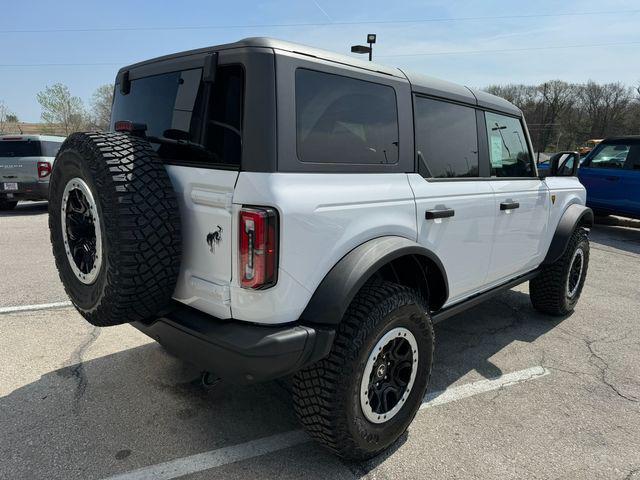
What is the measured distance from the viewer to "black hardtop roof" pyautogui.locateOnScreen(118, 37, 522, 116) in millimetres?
2035

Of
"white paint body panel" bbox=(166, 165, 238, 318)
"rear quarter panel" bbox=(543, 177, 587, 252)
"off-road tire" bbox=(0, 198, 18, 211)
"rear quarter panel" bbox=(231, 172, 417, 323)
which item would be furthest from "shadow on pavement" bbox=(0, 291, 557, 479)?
"off-road tire" bbox=(0, 198, 18, 211)

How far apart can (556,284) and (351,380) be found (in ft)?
10.1

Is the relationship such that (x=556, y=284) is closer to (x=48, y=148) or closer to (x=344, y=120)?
(x=344, y=120)

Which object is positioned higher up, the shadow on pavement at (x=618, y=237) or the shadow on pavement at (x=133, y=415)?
the shadow on pavement at (x=618, y=237)

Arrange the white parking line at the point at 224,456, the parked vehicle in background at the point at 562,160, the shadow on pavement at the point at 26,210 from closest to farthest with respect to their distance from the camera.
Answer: the white parking line at the point at 224,456
the parked vehicle in background at the point at 562,160
the shadow on pavement at the point at 26,210

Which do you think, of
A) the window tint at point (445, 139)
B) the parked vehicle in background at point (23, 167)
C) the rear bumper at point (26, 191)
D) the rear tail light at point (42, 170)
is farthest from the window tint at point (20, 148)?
the window tint at point (445, 139)

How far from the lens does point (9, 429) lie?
8.45 ft

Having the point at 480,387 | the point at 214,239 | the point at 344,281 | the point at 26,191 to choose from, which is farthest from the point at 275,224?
the point at 26,191

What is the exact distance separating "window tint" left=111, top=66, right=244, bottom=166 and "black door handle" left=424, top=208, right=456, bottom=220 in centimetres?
121

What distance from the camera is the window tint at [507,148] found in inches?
138

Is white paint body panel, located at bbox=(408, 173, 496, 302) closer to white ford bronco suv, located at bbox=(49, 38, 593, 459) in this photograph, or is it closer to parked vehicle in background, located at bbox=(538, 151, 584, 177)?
white ford bronco suv, located at bbox=(49, 38, 593, 459)

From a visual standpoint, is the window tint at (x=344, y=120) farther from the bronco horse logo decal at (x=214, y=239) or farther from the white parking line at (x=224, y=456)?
the white parking line at (x=224, y=456)

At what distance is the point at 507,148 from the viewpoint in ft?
12.2

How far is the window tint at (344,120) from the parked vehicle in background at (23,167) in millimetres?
9627
